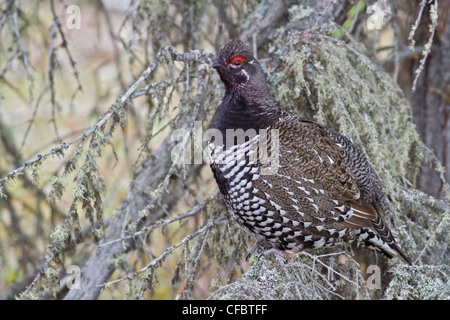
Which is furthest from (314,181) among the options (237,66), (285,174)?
(237,66)

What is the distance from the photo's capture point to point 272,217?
10.4ft

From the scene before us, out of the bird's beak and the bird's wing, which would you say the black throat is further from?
the bird's beak

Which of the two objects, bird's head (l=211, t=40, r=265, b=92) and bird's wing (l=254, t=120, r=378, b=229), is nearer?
bird's wing (l=254, t=120, r=378, b=229)

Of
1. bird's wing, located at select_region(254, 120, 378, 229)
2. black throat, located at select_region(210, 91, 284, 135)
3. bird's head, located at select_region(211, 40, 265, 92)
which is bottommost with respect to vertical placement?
bird's wing, located at select_region(254, 120, 378, 229)

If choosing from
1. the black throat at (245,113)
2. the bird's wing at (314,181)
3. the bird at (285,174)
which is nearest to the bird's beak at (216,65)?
the bird at (285,174)

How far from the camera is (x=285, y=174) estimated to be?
123 inches

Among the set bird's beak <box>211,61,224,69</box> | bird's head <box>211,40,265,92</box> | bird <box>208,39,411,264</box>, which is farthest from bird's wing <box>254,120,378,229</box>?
bird's beak <box>211,61,224,69</box>

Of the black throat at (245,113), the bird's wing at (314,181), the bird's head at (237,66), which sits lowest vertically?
the bird's wing at (314,181)

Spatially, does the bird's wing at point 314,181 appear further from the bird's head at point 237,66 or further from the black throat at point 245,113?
the bird's head at point 237,66

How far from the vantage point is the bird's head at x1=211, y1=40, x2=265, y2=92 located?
3289 mm

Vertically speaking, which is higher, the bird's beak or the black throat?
the bird's beak

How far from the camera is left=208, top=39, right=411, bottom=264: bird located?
3.14 meters

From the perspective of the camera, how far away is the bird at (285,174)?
124 inches
